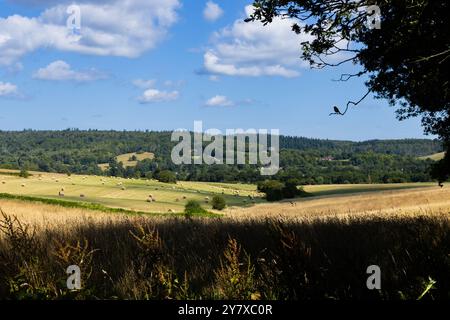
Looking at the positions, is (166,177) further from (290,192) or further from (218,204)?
(218,204)

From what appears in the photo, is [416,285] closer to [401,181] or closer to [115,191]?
[115,191]

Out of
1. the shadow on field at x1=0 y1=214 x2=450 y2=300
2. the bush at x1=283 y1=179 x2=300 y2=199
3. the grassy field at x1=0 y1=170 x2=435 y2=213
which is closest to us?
the shadow on field at x1=0 y1=214 x2=450 y2=300

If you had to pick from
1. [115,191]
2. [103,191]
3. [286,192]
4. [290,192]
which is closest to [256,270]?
[286,192]

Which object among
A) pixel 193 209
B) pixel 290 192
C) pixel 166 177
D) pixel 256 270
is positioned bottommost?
pixel 193 209

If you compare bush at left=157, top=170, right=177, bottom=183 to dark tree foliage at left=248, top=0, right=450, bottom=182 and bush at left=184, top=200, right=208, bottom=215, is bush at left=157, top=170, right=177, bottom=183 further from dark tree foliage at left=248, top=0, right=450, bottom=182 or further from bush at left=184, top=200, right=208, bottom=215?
dark tree foliage at left=248, top=0, right=450, bottom=182

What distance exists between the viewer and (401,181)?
14488 cm

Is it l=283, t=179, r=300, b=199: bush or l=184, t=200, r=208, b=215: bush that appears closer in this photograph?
l=184, t=200, r=208, b=215: bush

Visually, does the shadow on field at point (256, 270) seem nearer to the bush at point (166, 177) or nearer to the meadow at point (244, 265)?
the meadow at point (244, 265)

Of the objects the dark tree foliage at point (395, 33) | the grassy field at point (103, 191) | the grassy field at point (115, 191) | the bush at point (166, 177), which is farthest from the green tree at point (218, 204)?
the dark tree foliage at point (395, 33)

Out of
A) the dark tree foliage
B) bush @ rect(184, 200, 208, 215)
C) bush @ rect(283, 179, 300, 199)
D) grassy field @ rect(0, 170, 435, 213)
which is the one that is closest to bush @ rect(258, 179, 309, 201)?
bush @ rect(283, 179, 300, 199)

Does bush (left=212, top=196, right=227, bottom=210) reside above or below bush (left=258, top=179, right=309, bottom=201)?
below
